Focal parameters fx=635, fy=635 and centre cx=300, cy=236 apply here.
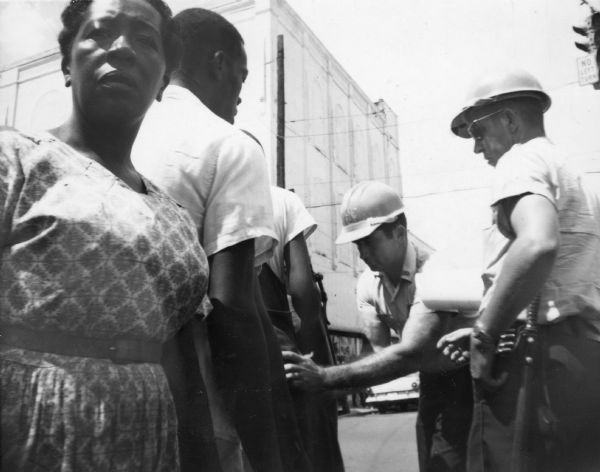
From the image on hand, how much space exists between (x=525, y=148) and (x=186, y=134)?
841mm

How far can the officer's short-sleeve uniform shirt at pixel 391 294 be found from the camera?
2.35 metres

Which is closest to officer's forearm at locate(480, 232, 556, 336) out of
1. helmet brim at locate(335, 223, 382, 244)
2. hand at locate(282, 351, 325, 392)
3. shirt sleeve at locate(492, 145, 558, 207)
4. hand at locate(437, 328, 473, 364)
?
shirt sleeve at locate(492, 145, 558, 207)

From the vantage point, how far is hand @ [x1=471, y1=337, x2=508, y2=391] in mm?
1525

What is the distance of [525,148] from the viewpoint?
160cm

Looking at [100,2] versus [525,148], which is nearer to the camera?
[100,2]

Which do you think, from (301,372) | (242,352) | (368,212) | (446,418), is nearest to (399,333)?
(446,418)

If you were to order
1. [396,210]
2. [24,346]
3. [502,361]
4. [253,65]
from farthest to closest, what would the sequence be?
1. [253,65]
2. [396,210]
3. [502,361]
4. [24,346]

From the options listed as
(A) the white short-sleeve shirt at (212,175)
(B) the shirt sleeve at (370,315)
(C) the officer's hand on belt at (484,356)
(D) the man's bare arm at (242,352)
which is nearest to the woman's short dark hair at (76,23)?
(A) the white short-sleeve shirt at (212,175)

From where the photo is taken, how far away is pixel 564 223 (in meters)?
1.55

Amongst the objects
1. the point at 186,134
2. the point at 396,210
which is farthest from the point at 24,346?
the point at 396,210

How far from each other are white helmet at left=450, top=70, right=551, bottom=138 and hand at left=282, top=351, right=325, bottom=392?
0.84 m

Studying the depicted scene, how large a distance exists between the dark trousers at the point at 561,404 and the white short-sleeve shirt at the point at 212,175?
26.9 inches

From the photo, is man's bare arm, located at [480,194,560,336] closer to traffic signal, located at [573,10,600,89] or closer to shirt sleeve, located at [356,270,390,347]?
traffic signal, located at [573,10,600,89]

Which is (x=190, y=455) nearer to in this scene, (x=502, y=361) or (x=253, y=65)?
(x=502, y=361)
